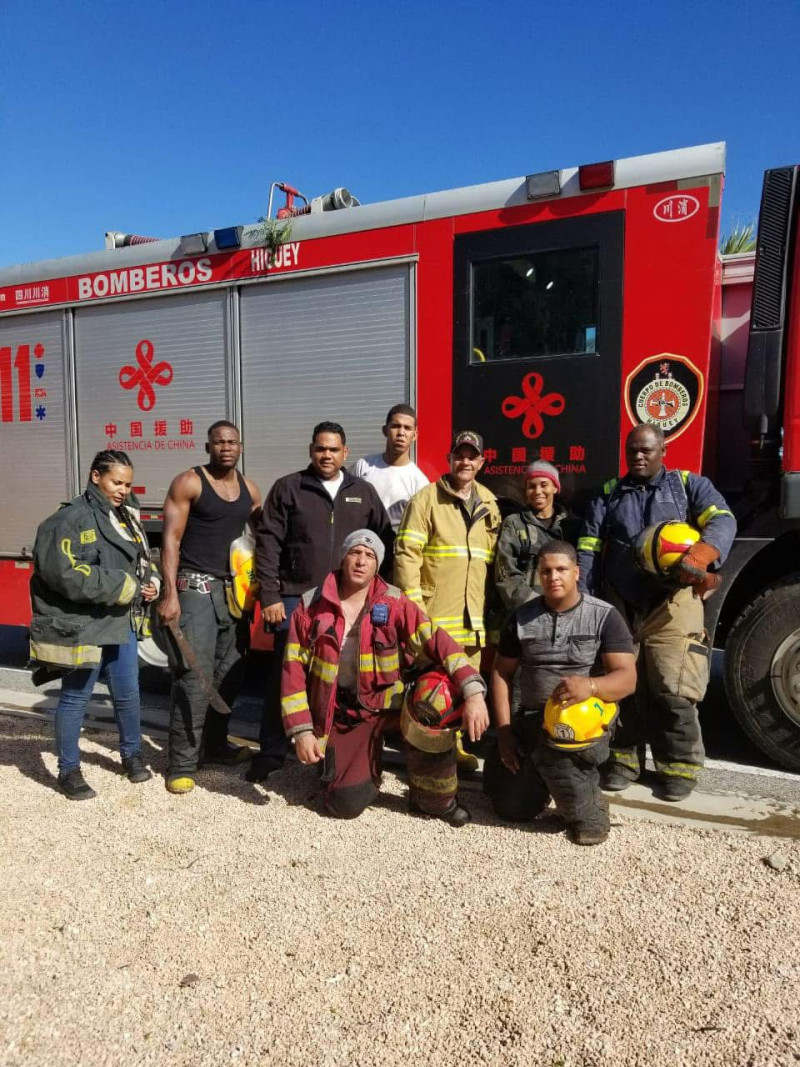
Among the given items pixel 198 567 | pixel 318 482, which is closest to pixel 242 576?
pixel 198 567


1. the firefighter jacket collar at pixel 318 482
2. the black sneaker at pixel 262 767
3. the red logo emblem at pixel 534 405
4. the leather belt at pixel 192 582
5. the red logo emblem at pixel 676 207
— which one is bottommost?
the black sneaker at pixel 262 767

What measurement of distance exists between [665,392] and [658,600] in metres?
1.02

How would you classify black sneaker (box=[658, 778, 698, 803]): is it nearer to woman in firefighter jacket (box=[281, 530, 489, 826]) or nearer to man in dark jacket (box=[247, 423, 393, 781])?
woman in firefighter jacket (box=[281, 530, 489, 826])

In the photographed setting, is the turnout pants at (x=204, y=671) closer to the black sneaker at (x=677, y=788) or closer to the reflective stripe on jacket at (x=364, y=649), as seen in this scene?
the reflective stripe on jacket at (x=364, y=649)

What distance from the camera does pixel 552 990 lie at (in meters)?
2.26

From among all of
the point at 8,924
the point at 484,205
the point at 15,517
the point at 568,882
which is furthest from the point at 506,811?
the point at 15,517

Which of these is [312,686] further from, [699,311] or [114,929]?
[699,311]

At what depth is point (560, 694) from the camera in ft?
10.5

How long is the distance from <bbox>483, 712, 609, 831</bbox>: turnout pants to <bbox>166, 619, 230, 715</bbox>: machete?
4.64ft

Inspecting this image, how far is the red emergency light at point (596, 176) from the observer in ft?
12.8

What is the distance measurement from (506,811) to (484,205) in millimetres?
3052

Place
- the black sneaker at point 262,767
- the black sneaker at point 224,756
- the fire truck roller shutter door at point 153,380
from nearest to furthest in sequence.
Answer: the black sneaker at point 262,767 < the black sneaker at point 224,756 < the fire truck roller shutter door at point 153,380

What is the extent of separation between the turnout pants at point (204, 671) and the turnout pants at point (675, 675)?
1998 mm

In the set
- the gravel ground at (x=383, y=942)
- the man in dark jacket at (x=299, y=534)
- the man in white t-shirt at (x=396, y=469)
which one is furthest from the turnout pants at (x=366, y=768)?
the man in white t-shirt at (x=396, y=469)
